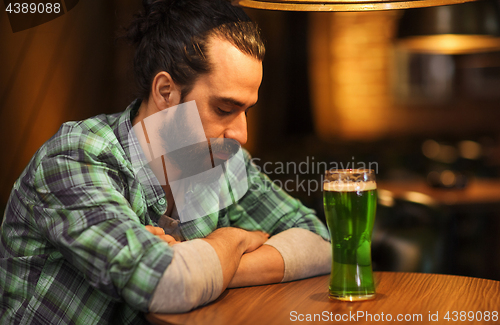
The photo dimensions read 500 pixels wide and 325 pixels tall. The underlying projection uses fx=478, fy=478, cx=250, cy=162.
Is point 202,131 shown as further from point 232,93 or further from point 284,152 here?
point 284,152

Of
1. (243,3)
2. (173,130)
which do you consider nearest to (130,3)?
(173,130)

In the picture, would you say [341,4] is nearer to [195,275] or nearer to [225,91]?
[225,91]

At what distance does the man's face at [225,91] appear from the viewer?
1224 mm

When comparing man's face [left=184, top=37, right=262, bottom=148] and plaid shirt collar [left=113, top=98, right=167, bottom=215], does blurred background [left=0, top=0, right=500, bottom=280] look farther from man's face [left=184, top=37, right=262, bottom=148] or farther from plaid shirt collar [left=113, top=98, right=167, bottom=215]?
plaid shirt collar [left=113, top=98, right=167, bottom=215]

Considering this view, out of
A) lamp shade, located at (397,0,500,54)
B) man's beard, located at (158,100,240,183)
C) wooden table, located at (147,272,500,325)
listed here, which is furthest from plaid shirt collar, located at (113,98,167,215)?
lamp shade, located at (397,0,500,54)

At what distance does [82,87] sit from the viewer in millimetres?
1892

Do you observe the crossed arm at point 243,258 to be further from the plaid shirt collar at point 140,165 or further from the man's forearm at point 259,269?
the plaid shirt collar at point 140,165

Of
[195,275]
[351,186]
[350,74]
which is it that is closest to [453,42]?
[350,74]

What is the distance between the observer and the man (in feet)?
2.92

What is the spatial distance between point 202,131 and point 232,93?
133 mm

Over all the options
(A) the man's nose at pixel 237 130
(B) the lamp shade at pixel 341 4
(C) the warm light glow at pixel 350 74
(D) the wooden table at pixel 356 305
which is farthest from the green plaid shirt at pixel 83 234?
(C) the warm light glow at pixel 350 74

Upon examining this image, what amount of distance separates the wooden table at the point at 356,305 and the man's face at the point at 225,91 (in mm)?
424

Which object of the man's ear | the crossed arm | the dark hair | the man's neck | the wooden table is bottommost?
the wooden table

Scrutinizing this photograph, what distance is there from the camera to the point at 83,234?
907mm
